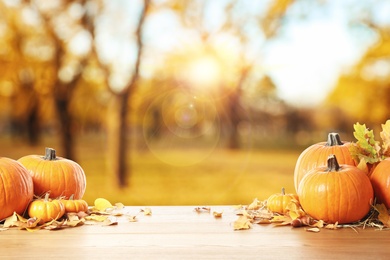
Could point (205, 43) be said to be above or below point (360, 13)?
below

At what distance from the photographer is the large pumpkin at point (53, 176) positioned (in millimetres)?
1930

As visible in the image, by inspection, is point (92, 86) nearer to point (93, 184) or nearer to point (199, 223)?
point (93, 184)

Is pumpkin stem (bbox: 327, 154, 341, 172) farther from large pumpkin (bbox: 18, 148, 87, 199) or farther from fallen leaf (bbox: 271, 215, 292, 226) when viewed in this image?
large pumpkin (bbox: 18, 148, 87, 199)

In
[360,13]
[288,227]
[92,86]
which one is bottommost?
[288,227]

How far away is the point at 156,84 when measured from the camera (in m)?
8.20

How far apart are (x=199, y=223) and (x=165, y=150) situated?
7.65 meters

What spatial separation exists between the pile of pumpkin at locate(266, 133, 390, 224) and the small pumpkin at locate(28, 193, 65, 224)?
2.52 feet

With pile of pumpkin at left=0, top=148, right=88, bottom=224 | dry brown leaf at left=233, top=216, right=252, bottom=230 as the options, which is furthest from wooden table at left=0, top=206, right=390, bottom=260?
pile of pumpkin at left=0, top=148, right=88, bottom=224

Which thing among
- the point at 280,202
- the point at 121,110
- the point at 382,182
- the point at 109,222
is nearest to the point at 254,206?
the point at 280,202

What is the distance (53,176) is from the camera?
1.93 meters

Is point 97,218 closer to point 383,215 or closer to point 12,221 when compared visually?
point 12,221

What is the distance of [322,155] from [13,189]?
115 cm

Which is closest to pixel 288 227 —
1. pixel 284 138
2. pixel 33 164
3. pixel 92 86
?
pixel 33 164

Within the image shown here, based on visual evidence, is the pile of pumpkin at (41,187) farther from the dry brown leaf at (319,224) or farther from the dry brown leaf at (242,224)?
the dry brown leaf at (319,224)
